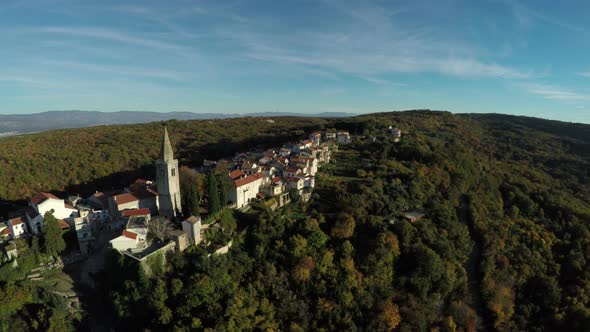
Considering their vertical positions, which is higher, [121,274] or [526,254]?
[121,274]

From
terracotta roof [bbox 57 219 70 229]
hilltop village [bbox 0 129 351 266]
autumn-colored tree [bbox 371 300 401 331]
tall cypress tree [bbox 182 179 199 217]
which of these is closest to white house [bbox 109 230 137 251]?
hilltop village [bbox 0 129 351 266]

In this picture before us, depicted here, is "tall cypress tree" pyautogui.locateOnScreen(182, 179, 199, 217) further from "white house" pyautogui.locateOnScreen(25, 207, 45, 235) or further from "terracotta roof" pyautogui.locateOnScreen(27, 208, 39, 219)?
"terracotta roof" pyautogui.locateOnScreen(27, 208, 39, 219)

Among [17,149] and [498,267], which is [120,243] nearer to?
[498,267]

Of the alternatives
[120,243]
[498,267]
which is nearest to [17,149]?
[120,243]

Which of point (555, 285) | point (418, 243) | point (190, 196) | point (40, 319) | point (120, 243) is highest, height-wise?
point (190, 196)

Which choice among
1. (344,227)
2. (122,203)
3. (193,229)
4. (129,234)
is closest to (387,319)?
(344,227)

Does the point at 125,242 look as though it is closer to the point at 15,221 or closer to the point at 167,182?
the point at 167,182

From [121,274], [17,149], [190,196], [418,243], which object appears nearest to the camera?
[121,274]

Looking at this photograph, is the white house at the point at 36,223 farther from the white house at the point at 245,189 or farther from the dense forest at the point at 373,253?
the white house at the point at 245,189
